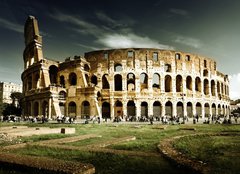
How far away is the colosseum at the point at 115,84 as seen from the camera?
35562 millimetres

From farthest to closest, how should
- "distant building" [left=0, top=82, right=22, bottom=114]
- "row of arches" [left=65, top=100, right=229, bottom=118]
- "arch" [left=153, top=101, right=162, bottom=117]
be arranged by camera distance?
1. "distant building" [left=0, top=82, right=22, bottom=114]
2. "arch" [left=153, top=101, right=162, bottom=117]
3. "row of arches" [left=65, top=100, right=229, bottom=118]

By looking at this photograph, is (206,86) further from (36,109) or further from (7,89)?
(7,89)

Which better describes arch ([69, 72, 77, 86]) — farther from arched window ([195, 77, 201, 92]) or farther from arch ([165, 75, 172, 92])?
arched window ([195, 77, 201, 92])

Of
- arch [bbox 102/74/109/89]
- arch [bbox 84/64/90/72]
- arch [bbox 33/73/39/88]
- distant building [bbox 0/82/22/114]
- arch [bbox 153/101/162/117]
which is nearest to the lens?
arch [bbox 153/101/162/117]

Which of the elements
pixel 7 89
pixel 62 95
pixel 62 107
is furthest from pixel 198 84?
pixel 7 89

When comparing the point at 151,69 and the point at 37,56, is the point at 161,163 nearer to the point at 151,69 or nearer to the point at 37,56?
the point at 151,69

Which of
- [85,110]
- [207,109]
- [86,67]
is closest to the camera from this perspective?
[85,110]

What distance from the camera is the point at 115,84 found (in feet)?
137

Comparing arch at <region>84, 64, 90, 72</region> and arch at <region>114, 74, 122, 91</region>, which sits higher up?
arch at <region>84, 64, 90, 72</region>

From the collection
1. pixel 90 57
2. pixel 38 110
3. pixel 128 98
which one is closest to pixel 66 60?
pixel 90 57

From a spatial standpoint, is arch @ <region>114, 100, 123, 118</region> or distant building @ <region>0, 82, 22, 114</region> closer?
arch @ <region>114, 100, 123, 118</region>

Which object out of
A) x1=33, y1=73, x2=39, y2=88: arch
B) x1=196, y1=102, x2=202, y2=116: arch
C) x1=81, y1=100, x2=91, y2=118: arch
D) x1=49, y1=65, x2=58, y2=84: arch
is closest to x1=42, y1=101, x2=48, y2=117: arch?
x1=33, y1=73, x2=39, y2=88: arch

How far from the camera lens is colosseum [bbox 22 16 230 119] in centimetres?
3556

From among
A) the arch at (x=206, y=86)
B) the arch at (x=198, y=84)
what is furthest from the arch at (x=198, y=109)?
the arch at (x=206, y=86)
